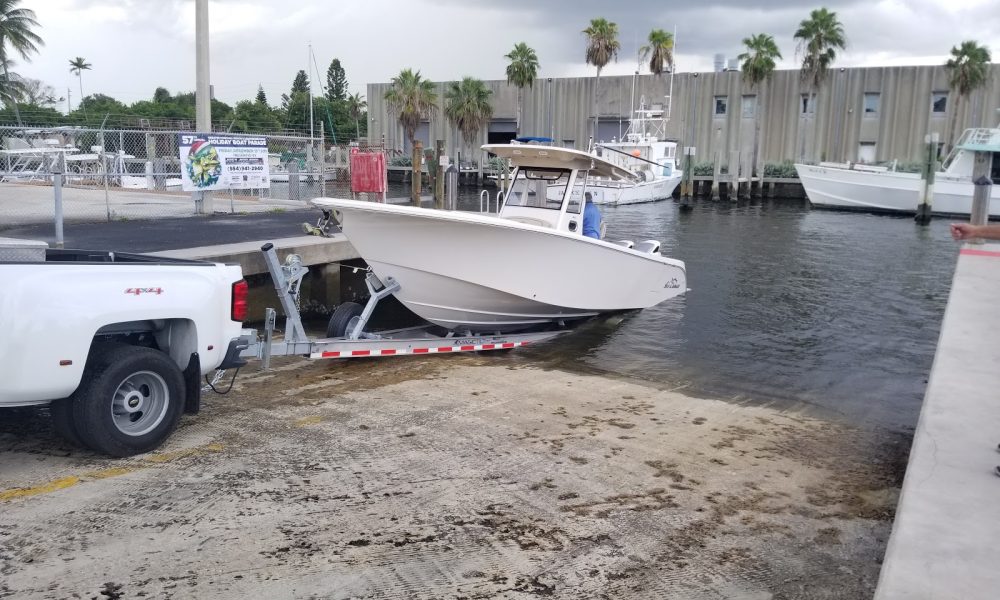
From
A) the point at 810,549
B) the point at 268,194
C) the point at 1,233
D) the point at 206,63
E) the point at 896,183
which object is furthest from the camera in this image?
the point at 896,183

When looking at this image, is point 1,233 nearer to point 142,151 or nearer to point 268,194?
point 268,194

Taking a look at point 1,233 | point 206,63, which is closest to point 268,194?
point 206,63

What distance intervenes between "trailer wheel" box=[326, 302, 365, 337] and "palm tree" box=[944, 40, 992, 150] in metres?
49.8

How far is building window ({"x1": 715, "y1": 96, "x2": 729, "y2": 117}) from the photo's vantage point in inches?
2307

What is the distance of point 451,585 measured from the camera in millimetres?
4297

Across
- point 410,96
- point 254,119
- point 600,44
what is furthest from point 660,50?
point 254,119

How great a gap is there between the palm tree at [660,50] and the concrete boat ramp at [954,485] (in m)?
55.0

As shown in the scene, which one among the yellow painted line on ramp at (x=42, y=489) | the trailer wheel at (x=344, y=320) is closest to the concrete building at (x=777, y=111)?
the trailer wheel at (x=344, y=320)

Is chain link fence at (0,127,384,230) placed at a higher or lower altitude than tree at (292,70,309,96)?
lower

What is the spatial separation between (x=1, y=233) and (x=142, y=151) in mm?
24742

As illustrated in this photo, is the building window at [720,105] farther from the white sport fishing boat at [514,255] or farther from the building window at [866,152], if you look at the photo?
the white sport fishing boat at [514,255]

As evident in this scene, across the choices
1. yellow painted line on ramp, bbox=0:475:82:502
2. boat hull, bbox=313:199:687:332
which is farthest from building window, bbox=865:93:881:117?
yellow painted line on ramp, bbox=0:475:82:502

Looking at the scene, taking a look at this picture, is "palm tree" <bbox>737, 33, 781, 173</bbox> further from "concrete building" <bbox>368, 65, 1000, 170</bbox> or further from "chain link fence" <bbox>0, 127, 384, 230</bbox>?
"chain link fence" <bbox>0, 127, 384, 230</bbox>

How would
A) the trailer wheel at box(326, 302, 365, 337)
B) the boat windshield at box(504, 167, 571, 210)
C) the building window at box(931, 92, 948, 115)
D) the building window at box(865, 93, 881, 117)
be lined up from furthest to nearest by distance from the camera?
the building window at box(865, 93, 881, 117) → the building window at box(931, 92, 948, 115) → the boat windshield at box(504, 167, 571, 210) → the trailer wheel at box(326, 302, 365, 337)
